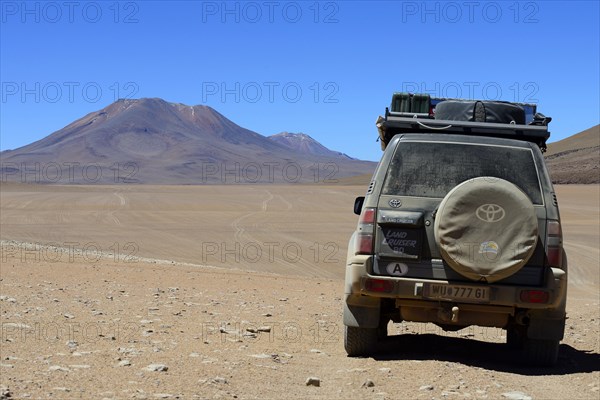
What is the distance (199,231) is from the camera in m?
32.3

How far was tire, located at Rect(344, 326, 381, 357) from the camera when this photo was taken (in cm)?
802

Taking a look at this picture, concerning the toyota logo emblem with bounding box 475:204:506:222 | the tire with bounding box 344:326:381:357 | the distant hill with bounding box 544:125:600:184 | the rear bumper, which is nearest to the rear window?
the toyota logo emblem with bounding box 475:204:506:222

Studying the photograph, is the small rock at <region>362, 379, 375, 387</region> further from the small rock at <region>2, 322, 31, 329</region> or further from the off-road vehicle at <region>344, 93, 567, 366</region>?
the small rock at <region>2, 322, 31, 329</region>

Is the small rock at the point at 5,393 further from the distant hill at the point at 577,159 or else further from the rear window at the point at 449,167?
the distant hill at the point at 577,159

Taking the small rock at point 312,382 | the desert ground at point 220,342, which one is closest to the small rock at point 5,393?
the desert ground at point 220,342

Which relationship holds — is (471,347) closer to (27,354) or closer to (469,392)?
(469,392)

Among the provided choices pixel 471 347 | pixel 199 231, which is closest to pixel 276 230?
pixel 199 231

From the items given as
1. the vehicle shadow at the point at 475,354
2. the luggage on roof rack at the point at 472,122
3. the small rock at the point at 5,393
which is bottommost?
the vehicle shadow at the point at 475,354

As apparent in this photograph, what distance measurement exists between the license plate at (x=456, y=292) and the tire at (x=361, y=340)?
2.66 ft

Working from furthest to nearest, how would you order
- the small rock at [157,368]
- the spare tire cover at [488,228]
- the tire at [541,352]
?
the tire at [541,352] → the spare tire cover at [488,228] → the small rock at [157,368]

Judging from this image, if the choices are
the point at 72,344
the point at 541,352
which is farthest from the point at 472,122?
the point at 72,344

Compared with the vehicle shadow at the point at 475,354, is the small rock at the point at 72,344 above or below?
above

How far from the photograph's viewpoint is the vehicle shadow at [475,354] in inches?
313

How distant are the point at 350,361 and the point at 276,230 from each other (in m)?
25.4
